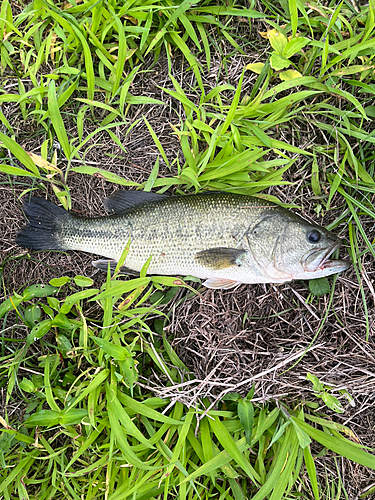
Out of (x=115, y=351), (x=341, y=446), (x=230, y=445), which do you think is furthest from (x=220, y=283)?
(x=341, y=446)

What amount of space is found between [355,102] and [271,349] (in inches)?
100

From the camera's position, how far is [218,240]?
10.2 ft

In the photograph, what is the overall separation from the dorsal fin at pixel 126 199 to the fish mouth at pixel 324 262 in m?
1.51

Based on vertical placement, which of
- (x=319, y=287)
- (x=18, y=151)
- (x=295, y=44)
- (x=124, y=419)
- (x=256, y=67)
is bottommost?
(x=124, y=419)

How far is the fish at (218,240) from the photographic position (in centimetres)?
308

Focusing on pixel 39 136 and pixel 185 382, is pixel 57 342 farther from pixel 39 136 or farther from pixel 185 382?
pixel 39 136

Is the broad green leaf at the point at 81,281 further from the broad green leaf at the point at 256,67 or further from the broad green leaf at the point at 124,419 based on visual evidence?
the broad green leaf at the point at 256,67

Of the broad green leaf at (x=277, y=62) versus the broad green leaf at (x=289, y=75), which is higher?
the broad green leaf at (x=277, y=62)

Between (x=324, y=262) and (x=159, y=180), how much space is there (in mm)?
1766

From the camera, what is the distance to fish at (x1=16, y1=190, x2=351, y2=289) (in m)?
3.08

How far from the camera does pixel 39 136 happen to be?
11.6 feet

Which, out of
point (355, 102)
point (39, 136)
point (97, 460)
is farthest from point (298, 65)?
point (97, 460)

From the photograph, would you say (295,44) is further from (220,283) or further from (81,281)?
(81,281)

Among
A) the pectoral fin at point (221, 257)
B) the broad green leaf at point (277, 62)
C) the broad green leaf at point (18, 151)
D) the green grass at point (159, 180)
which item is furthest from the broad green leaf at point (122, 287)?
the broad green leaf at point (277, 62)
